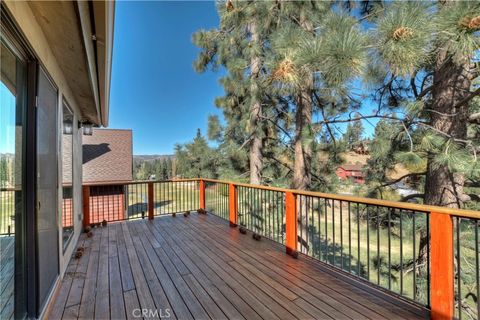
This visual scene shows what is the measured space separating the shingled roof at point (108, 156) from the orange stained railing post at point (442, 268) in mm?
9637

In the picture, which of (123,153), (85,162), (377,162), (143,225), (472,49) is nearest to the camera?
(472,49)

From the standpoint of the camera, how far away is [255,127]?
588 centimetres

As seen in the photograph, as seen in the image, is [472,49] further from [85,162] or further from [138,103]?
[138,103]

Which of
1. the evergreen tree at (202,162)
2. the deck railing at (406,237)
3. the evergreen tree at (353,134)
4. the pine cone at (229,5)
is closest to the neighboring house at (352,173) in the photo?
the evergreen tree at (353,134)

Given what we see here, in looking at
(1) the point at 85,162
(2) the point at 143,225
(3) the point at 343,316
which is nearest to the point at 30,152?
(3) the point at 343,316

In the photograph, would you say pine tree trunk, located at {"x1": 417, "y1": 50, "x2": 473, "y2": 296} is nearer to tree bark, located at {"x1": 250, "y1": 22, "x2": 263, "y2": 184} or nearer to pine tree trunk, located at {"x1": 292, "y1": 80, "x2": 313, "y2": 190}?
pine tree trunk, located at {"x1": 292, "y1": 80, "x2": 313, "y2": 190}

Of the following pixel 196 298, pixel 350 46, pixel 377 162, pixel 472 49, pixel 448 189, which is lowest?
pixel 196 298

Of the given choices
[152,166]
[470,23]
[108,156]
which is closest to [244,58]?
[470,23]

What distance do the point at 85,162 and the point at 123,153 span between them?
1459mm

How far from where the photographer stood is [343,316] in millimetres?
1852

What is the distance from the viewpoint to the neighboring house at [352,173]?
493cm

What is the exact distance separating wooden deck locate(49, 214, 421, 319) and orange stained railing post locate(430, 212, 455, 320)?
224mm

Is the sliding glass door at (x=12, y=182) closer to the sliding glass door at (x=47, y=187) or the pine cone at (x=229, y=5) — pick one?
the sliding glass door at (x=47, y=187)

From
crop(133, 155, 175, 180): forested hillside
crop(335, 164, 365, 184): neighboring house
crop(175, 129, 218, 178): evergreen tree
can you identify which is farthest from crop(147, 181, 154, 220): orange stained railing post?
crop(133, 155, 175, 180): forested hillside
